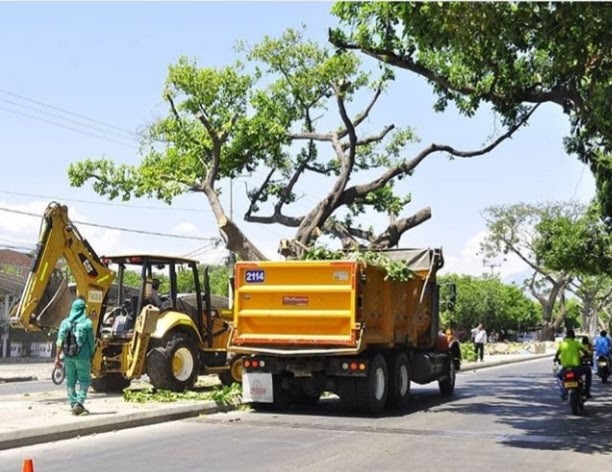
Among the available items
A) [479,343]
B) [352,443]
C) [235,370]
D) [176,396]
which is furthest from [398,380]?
[479,343]

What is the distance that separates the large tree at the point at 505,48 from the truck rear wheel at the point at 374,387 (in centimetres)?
521

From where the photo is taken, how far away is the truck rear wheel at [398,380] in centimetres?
1478

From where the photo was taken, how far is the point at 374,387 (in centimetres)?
1402

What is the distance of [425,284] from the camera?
16203mm

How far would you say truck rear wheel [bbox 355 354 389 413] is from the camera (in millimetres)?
13828

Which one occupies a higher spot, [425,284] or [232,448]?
[425,284]

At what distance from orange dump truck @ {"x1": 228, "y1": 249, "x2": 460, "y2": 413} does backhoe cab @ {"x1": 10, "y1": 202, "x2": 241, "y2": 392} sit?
1.33m

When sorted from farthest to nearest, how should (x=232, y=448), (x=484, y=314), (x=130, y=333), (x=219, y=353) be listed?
(x=484, y=314) < (x=219, y=353) < (x=130, y=333) < (x=232, y=448)

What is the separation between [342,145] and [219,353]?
721 centimetres

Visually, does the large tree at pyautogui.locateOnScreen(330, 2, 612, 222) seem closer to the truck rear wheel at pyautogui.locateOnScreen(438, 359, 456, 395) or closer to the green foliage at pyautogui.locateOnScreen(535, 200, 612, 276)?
the truck rear wheel at pyautogui.locateOnScreen(438, 359, 456, 395)

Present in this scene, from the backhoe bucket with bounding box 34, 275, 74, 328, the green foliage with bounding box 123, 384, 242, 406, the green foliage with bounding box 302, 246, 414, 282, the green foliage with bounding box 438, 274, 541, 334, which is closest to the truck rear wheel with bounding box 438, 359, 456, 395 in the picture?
the green foliage with bounding box 302, 246, 414, 282

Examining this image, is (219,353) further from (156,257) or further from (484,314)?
(484,314)

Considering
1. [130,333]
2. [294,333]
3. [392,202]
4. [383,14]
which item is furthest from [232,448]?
[392,202]

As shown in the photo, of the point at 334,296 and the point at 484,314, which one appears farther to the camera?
the point at 484,314
